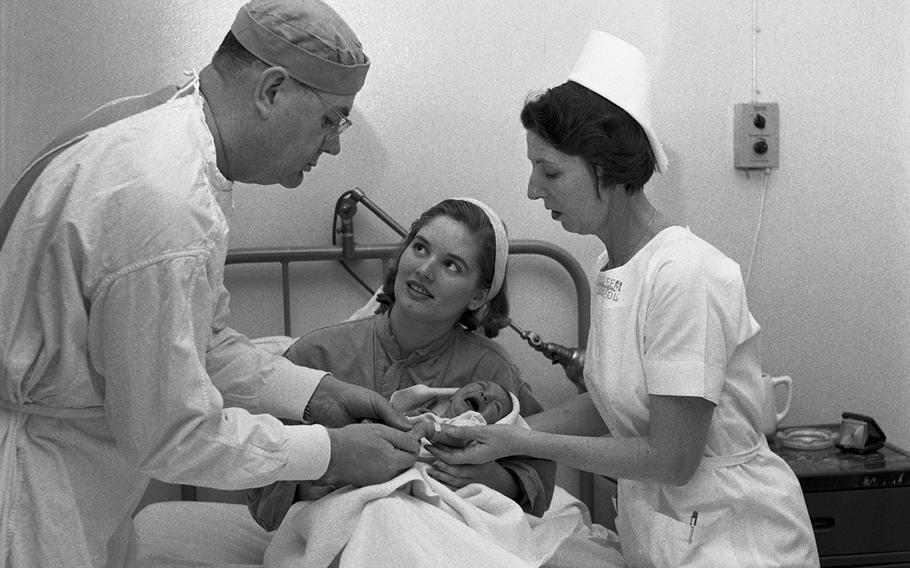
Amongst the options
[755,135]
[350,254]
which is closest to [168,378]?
[350,254]

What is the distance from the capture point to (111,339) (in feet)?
4.32

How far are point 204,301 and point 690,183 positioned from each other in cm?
176

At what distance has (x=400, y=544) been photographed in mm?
1605

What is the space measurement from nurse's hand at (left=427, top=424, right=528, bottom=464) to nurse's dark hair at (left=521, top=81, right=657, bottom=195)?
1.68 feet

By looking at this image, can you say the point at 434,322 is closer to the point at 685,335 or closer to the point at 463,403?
the point at 463,403

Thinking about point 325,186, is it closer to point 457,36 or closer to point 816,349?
point 457,36

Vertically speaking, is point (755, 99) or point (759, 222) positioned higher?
point (755, 99)

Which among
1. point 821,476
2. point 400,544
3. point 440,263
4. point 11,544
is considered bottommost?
point 821,476

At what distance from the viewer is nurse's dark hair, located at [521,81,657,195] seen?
189 centimetres

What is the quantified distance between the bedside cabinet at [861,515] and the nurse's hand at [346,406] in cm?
109

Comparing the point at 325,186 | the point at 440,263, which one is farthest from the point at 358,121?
the point at 440,263

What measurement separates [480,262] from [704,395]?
59 centimetres

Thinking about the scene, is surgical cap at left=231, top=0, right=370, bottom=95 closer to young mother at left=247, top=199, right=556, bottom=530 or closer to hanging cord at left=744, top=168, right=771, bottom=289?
young mother at left=247, top=199, right=556, bottom=530

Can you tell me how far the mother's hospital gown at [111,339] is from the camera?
131cm
